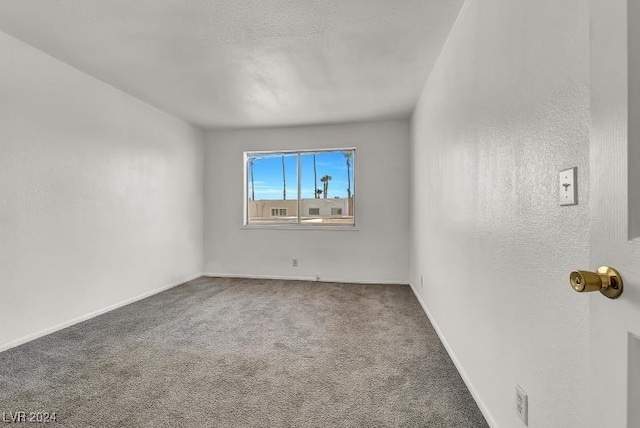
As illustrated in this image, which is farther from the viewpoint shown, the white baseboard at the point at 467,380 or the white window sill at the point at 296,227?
the white window sill at the point at 296,227

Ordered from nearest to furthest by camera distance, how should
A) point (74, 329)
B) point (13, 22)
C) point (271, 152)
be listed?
point (13, 22) < point (74, 329) < point (271, 152)

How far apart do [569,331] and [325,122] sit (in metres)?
4.28

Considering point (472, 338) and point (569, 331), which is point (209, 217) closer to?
point (472, 338)

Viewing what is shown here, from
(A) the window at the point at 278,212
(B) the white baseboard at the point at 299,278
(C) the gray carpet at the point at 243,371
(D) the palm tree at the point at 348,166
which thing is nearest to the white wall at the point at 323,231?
(B) the white baseboard at the point at 299,278

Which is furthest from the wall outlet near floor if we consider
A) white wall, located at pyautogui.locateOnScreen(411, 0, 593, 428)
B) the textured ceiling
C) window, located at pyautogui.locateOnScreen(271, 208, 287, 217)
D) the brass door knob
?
window, located at pyautogui.locateOnScreen(271, 208, 287, 217)

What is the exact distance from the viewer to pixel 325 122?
191 inches

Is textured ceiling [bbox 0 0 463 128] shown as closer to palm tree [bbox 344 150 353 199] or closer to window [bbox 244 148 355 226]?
palm tree [bbox 344 150 353 199]

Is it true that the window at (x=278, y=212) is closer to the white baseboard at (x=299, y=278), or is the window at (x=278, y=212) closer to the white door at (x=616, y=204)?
the white baseboard at (x=299, y=278)

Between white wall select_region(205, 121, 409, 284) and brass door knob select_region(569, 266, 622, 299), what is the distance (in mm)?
4273

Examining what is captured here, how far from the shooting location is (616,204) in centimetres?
55

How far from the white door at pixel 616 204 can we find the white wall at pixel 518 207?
0.39m

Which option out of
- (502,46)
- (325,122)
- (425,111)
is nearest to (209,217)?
(325,122)

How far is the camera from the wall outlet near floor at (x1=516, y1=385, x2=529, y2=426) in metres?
1.26

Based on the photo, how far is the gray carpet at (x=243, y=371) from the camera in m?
1.72
